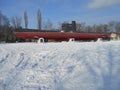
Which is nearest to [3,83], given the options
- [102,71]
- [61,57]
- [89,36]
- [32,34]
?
[102,71]

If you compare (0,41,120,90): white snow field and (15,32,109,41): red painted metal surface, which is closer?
(0,41,120,90): white snow field

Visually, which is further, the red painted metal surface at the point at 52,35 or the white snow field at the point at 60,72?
the red painted metal surface at the point at 52,35

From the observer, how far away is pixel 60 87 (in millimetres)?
5625

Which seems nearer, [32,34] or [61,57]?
[61,57]

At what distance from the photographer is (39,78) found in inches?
251

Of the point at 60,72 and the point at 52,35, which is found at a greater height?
the point at 52,35

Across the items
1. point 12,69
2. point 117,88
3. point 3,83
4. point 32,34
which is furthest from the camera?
point 32,34

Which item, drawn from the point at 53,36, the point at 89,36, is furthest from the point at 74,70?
the point at 89,36

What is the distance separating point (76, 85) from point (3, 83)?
1.93 meters

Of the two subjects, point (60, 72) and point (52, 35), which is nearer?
point (60, 72)

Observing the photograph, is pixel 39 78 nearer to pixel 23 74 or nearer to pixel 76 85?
pixel 23 74

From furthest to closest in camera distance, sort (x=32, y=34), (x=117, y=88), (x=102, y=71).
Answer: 1. (x=32, y=34)
2. (x=102, y=71)
3. (x=117, y=88)

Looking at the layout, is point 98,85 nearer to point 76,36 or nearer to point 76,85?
point 76,85

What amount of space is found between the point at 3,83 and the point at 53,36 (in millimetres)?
26242
